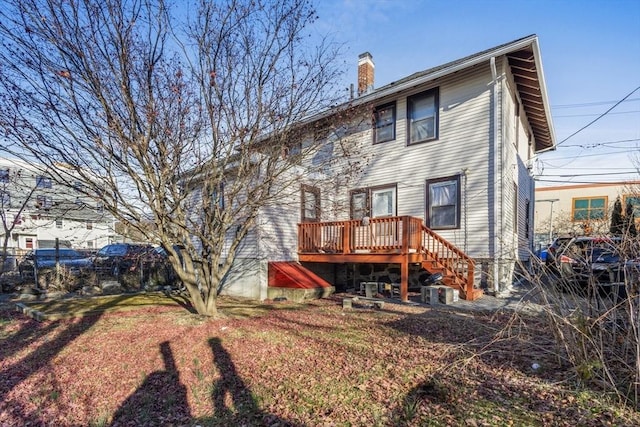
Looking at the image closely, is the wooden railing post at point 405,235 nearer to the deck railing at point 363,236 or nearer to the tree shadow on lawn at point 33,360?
the deck railing at point 363,236

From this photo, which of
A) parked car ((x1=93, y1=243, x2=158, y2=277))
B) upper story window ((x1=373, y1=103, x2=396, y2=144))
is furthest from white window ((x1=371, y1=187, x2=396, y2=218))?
parked car ((x1=93, y1=243, x2=158, y2=277))

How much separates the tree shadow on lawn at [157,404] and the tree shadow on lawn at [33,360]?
0.77 meters

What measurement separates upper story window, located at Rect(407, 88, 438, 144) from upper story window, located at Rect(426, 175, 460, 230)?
54.7 inches

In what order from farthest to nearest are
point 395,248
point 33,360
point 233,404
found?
point 395,248, point 33,360, point 233,404

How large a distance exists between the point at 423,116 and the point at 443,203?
2.68 m

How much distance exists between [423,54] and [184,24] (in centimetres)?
751

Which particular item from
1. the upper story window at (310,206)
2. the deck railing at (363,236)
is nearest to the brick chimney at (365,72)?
the upper story window at (310,206)

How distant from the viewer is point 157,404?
3297 millimetres

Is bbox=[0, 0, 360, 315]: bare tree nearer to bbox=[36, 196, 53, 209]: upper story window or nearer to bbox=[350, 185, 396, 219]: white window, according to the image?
bbox=[36, 196, 53, 209]: upper story window

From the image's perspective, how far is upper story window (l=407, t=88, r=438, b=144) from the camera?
31.8 ft

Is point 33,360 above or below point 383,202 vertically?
below

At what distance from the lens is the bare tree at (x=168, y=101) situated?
5.03m

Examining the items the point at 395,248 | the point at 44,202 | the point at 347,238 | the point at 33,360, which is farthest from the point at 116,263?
the point at 395,248

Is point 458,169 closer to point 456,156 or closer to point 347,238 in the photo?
point 456,156
